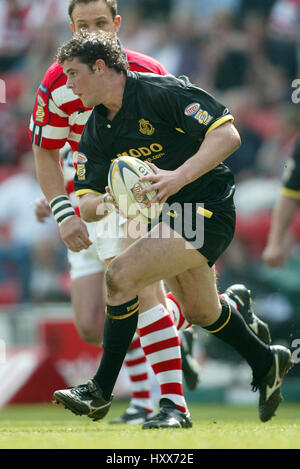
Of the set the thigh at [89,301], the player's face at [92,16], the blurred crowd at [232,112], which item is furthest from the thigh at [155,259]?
the blurred crowd at [232,112]

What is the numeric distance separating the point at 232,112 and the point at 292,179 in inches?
168

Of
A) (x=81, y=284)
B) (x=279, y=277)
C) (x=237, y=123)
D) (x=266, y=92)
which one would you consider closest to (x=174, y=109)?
(x=81, y=284)

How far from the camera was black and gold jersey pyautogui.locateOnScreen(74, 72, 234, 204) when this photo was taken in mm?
4328

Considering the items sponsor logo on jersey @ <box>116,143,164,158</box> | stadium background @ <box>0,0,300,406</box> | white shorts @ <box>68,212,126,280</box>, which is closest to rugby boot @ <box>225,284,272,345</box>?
white shorts @ <box>68,212,126,280</box>

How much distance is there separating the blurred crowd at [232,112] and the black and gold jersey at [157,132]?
12.3ft

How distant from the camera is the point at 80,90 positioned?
14.2 feet

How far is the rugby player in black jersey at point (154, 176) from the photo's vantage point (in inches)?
166

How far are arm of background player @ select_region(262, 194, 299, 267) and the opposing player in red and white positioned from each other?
2.80 ft

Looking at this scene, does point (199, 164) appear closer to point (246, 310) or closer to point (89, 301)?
point (246, 310)

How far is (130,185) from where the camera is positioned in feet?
13.5

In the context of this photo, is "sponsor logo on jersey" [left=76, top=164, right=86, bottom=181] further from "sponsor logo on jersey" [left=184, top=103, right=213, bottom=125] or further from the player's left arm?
"sponsor logo on jersey" [left=184, top=103, right=213, bottom=125]

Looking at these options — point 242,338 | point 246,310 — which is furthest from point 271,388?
point 246,310

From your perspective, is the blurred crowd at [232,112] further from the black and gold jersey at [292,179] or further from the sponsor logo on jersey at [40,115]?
the sponsor logo on jersey at [40,115]

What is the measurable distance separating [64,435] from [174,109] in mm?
1656
